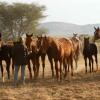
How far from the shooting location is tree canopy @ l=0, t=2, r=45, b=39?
47781mm

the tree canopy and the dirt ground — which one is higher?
the tree canopy

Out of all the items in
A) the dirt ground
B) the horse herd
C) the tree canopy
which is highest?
the tree canopy

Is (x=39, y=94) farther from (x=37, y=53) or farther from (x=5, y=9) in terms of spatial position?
(x=5, y=9)

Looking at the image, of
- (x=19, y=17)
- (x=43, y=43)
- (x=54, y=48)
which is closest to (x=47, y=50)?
(x=54, y=48)

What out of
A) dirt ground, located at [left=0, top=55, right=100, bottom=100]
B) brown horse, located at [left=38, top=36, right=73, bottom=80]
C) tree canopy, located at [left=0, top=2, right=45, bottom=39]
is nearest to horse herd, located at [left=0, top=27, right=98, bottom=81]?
brown horse, located at [left=38, top=36, right=73, bottom=80]

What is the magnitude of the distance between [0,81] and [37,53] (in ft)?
6.41

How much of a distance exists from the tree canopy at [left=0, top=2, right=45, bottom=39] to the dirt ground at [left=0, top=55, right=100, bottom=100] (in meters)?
32.4

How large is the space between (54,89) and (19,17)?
3551cm

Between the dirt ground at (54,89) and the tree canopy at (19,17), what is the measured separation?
32.4 meters

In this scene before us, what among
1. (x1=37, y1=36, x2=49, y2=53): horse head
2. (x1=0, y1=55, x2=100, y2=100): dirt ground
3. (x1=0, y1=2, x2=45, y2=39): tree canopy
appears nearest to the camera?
(x1=0, y1=55, x2=100, y2=100): dirt ground

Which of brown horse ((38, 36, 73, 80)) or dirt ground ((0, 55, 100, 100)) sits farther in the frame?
brown horse ((38, 36, 73, 80))

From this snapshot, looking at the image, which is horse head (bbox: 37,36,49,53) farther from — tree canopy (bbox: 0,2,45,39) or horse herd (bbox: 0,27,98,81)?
tree canopy (bbox: 0,2,45,39)

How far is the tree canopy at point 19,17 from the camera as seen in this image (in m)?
47.8

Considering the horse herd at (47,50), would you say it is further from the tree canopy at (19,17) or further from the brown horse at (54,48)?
the tree canopy at (19,17)
